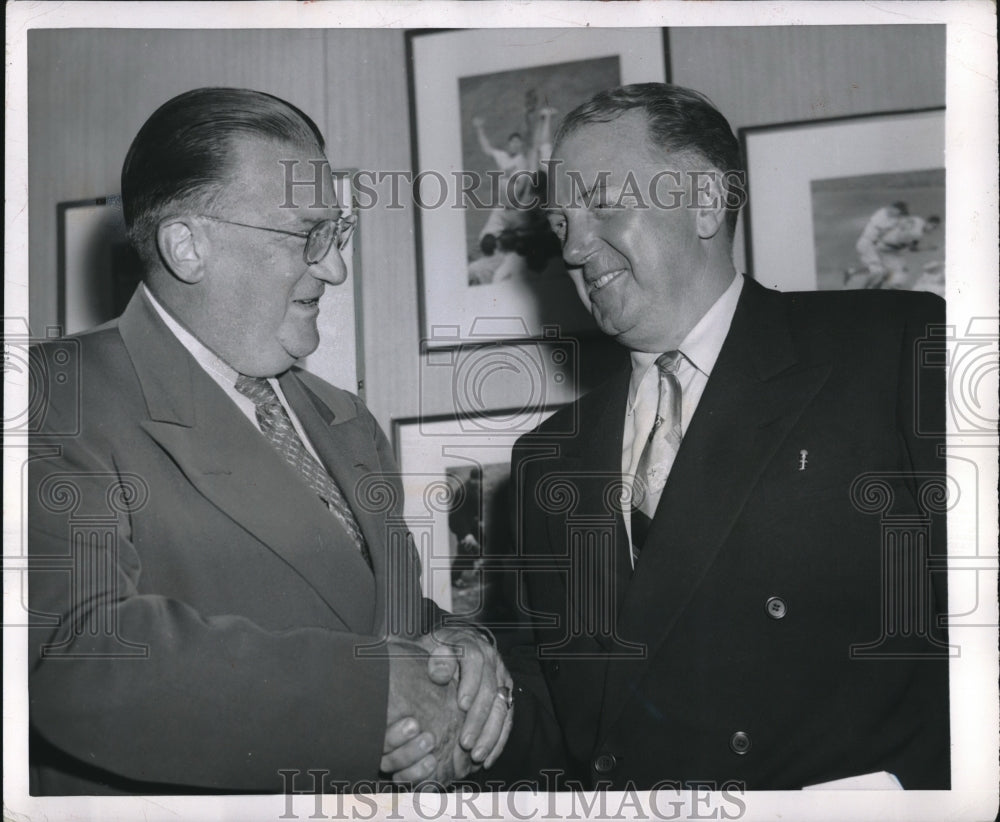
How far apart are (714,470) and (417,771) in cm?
71

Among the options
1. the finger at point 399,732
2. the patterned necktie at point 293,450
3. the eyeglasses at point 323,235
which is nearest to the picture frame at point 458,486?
the patterned necktie at point 293,450

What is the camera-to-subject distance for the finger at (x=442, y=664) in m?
1.80

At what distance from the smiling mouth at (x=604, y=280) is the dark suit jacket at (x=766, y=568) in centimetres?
16

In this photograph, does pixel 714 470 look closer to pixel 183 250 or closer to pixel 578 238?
pixel 578 238

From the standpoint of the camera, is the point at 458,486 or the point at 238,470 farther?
the point at 458,486

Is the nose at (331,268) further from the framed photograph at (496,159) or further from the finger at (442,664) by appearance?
the finger at (442,664)

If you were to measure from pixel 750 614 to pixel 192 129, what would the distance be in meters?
1.24

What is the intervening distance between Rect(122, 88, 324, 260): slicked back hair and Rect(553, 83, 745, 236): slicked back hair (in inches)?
19.0

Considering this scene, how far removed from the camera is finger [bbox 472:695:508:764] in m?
1.81

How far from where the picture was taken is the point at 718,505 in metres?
1.78

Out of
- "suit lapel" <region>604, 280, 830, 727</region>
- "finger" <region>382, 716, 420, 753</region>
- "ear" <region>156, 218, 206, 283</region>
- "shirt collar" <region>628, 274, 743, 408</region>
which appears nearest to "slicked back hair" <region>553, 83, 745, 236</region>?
"shirt collar" <region>628, 274, 743, 408</region>

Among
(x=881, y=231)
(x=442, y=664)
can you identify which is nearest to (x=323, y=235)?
(x=442, y=664)

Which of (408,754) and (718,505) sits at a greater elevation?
(718,505)

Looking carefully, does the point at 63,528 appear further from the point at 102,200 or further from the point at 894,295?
the point at 894,295
